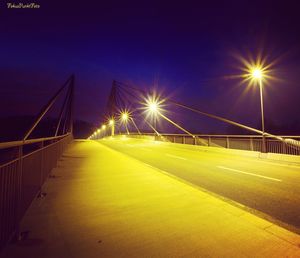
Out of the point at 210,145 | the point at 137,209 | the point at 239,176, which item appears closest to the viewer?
the point at 137,209

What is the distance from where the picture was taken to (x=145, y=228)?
3922 millimetres

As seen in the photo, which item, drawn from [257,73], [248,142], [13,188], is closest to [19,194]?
[13,188]

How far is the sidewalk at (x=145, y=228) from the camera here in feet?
10.5

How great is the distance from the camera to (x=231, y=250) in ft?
10.5

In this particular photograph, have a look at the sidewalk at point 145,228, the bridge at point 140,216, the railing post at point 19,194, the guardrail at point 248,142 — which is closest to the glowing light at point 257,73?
the guardrail at point 248,142

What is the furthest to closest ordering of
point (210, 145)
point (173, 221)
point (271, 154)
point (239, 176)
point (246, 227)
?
point (210, 145) → point (271, 154) → point (239, 176) → point (173, 221) → point (246, 227)

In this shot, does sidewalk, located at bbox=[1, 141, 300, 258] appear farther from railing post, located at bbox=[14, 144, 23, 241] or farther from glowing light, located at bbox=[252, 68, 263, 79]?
glowing light, located at bbox=[252, 68, 263, 79]

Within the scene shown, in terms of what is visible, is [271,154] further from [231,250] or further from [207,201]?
[231,250]

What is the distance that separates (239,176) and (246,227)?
517 cm

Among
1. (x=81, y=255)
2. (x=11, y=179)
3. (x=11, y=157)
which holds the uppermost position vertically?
(x=11, y=157)

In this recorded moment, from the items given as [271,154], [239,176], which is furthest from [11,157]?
[271,154]

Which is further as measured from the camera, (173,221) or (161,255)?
(173,221)

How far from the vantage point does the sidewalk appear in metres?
3.20

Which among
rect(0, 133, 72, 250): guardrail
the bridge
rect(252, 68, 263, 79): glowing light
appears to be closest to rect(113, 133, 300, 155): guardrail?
rect(252, 68, 263, 79): glowing light
